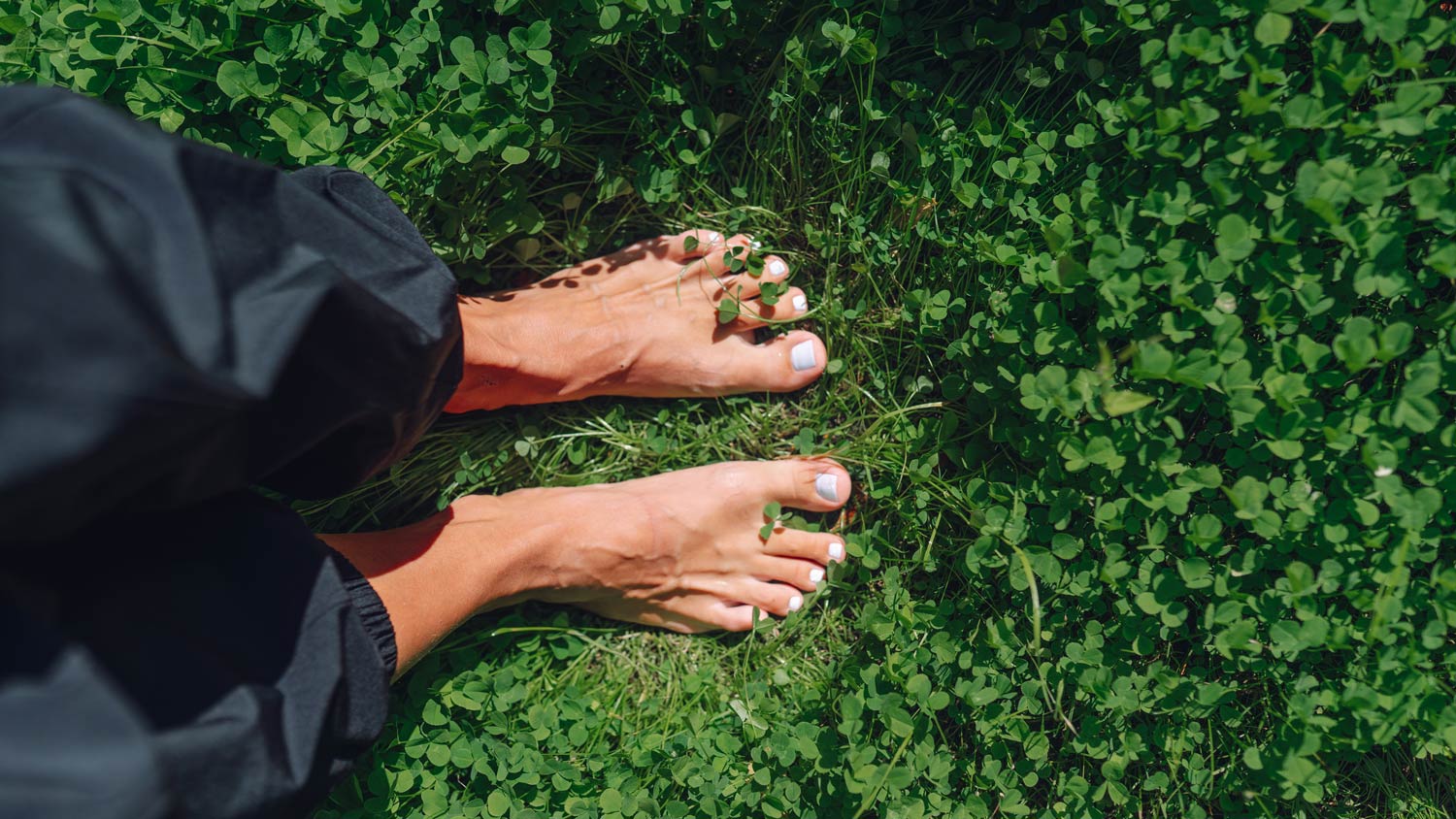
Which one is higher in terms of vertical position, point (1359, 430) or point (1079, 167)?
point (1079, 167)

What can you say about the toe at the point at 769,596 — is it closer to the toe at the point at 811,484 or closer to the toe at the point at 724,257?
the toe at the point at 811,484

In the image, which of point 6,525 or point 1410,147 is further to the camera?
point 1410,147

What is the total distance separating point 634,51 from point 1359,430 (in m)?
2.04

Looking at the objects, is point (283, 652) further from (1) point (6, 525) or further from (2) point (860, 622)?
(2) point (860, 622)

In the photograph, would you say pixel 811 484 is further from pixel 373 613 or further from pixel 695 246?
pixel 373 613

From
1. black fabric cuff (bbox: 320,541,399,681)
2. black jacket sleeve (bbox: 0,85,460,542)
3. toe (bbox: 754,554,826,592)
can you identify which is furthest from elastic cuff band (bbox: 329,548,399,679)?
toe (bbox: 754,554,826,592)

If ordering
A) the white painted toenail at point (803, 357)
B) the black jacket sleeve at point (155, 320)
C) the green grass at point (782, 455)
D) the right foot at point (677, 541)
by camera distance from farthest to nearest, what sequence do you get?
1. the white painted toenail at point (803, 357)
2. the right foot at point (677, 541)
3. the green grass at point (782, 455)
4. the black jacket sleeve at point (155, 320)

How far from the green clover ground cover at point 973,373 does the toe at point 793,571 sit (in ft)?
0.28

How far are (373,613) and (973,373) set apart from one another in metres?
1.61

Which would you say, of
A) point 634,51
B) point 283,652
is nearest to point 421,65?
Result: point 634,51

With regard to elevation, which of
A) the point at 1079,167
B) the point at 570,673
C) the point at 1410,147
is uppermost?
the point at 1410,147

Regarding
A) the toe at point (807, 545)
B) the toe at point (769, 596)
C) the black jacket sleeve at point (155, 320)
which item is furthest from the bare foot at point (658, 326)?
the black jacket sleeve at point (155, 320)

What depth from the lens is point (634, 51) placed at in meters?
2.52

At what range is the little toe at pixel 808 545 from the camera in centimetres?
270
